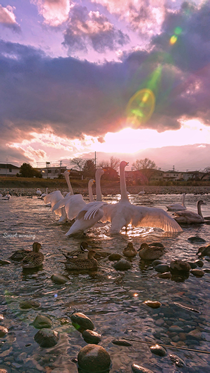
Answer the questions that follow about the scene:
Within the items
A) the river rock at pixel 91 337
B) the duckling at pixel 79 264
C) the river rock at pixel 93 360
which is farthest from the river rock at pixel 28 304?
the duckling at pixel 79 264

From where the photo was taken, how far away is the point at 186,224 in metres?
11.1

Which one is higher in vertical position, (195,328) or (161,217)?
(161,217)

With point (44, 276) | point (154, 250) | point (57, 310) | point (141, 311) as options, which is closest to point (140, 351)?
point (141, 311)

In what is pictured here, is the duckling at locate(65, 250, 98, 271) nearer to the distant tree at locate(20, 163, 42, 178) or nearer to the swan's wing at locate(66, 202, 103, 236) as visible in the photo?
the swan's wing at locate(66, 202, 103, 236)

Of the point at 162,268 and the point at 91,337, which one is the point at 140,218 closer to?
the point at 162,268

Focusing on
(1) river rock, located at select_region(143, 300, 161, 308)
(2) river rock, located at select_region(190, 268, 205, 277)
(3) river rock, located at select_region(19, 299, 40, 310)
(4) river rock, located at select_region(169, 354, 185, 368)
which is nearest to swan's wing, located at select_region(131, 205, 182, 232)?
(2) river rock, located at select_region(190, 268, 205, 277)

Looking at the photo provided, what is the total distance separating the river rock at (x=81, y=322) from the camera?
2.86m

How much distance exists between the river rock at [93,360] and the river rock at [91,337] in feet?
1.04

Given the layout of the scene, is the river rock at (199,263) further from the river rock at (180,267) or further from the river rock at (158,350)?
the river rock at (158,350)

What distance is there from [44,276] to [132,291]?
1631 mm

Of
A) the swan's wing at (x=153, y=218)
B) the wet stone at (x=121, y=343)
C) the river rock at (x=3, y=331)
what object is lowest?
the wet stone at (x=121, y=343)

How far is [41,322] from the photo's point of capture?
2.85 metres

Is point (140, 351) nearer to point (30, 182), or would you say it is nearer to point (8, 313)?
point (8, 313)

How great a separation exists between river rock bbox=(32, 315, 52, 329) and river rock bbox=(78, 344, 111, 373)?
0.67 meters
